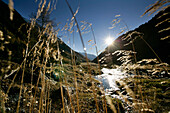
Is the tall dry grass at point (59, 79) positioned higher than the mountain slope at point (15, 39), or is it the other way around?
the mountain slope at point (15, 39)

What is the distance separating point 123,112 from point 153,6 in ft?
7.13

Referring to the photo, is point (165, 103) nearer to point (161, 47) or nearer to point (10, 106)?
point (10, 106)

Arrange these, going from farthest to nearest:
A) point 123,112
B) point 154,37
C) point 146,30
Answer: point 146,30 → point 154,37 → point 123,112

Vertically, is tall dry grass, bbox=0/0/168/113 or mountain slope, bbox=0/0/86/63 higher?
mountain slope, bbox=0/0/86/63

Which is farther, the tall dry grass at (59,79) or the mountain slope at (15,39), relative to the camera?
the mountain slope at (15,39)

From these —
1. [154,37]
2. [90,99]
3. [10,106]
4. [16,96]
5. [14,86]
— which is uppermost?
[154,37]

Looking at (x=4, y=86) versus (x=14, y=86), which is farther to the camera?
(x=14, y=86)

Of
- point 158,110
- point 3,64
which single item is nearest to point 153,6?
point 158,110

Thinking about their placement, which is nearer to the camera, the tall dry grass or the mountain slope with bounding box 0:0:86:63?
the tall dry grass

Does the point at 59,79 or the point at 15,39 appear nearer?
the point at 59,79

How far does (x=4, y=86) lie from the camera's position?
1.68m

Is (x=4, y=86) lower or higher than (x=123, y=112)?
higher

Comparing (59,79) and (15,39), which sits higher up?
(15,39)

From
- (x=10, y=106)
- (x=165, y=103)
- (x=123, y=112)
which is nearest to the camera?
(x=10, y=106)
